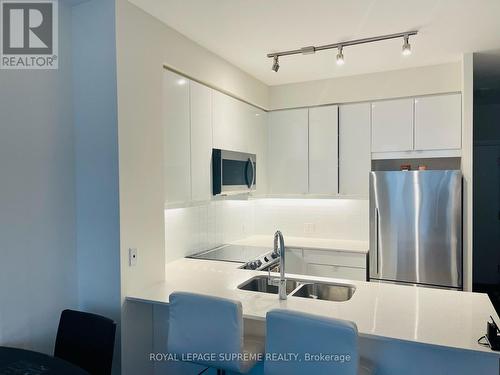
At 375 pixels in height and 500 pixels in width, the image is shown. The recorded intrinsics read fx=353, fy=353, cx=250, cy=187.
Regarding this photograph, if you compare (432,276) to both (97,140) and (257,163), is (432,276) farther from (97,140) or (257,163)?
(97,140)

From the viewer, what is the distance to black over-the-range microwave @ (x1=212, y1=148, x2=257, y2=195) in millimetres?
2850

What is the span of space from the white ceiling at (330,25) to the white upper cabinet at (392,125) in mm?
437

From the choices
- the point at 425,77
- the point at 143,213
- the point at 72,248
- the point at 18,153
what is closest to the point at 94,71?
the point at 18,153

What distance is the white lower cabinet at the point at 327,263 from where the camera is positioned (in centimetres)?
330

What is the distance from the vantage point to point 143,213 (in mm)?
2184

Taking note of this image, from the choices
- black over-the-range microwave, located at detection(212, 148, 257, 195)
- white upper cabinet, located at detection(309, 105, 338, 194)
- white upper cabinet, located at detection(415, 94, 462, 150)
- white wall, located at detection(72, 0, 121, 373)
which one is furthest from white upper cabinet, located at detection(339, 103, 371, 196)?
white wall, located at detection(72, 0, 121, 373)

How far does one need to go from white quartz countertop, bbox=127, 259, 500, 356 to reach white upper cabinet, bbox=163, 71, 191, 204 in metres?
0.63

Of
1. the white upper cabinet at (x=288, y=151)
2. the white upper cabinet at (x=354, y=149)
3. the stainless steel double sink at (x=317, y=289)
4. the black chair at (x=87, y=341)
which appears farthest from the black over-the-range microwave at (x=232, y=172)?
the black chair at (x=87, y=341)

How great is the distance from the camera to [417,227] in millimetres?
3006

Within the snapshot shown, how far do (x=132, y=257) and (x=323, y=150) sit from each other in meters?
2.32

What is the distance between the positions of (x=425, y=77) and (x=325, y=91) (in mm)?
939

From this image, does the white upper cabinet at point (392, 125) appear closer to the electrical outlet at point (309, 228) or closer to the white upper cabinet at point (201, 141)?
the electrical outlet at point (309, 228)

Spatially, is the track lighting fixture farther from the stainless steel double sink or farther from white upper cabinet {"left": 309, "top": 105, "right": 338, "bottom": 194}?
the stainless steel double sink

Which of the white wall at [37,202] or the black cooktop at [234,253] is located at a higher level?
the white wall at [37,202]
